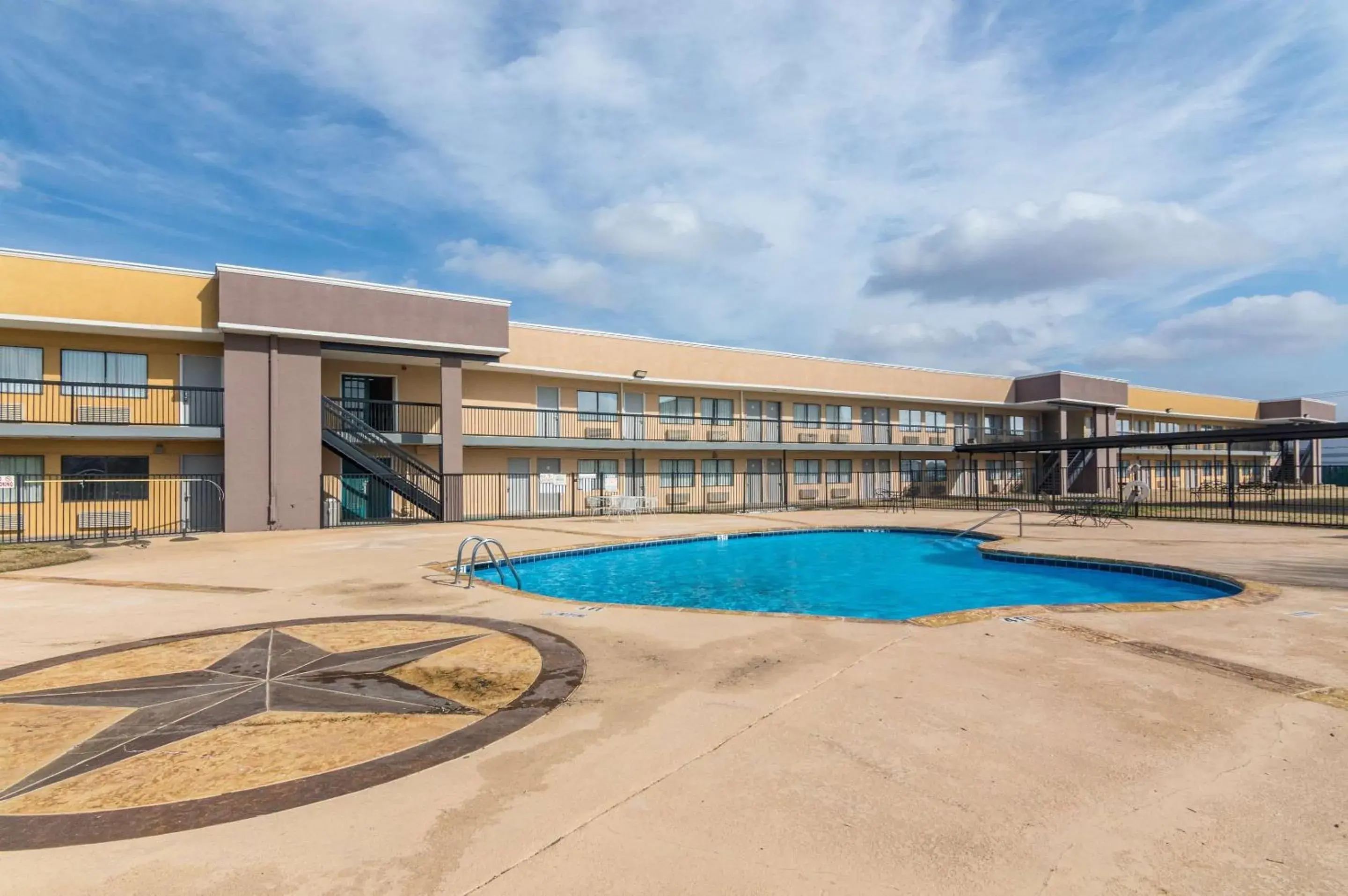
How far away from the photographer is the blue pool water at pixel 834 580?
446 inches

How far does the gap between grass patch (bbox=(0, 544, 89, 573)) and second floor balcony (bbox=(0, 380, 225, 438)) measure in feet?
11.5

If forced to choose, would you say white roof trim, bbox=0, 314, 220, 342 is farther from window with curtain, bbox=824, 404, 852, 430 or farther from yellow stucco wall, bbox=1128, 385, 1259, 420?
yellow stucco wall, bbox=1128, 385, 1259, 420

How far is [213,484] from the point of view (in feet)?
60.1

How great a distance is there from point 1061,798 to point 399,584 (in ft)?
28.8

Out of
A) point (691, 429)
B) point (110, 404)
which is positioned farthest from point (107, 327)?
point (691, 429)

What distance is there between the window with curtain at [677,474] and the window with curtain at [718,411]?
222 centimetres

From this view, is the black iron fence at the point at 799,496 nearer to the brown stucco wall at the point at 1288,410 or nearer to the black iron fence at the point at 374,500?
the black iron fence at the point at 374,500

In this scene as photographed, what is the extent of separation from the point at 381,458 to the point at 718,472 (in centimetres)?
1477

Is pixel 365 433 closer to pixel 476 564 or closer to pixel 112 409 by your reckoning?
pixel 112 409

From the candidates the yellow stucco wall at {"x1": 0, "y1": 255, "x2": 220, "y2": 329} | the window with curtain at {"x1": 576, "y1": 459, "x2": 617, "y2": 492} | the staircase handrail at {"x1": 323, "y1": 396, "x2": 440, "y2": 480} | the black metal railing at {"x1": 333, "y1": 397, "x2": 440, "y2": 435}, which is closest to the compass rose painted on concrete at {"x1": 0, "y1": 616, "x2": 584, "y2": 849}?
the staircase handrail at {"x1": 323, "y1": 396, "x2": 440, "y2": 480}

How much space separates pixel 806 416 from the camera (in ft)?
113

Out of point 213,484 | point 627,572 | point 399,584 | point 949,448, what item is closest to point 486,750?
point 399,584

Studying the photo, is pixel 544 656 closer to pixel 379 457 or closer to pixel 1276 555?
pixel 1276 555

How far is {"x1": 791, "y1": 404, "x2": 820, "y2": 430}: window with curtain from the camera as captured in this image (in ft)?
111
